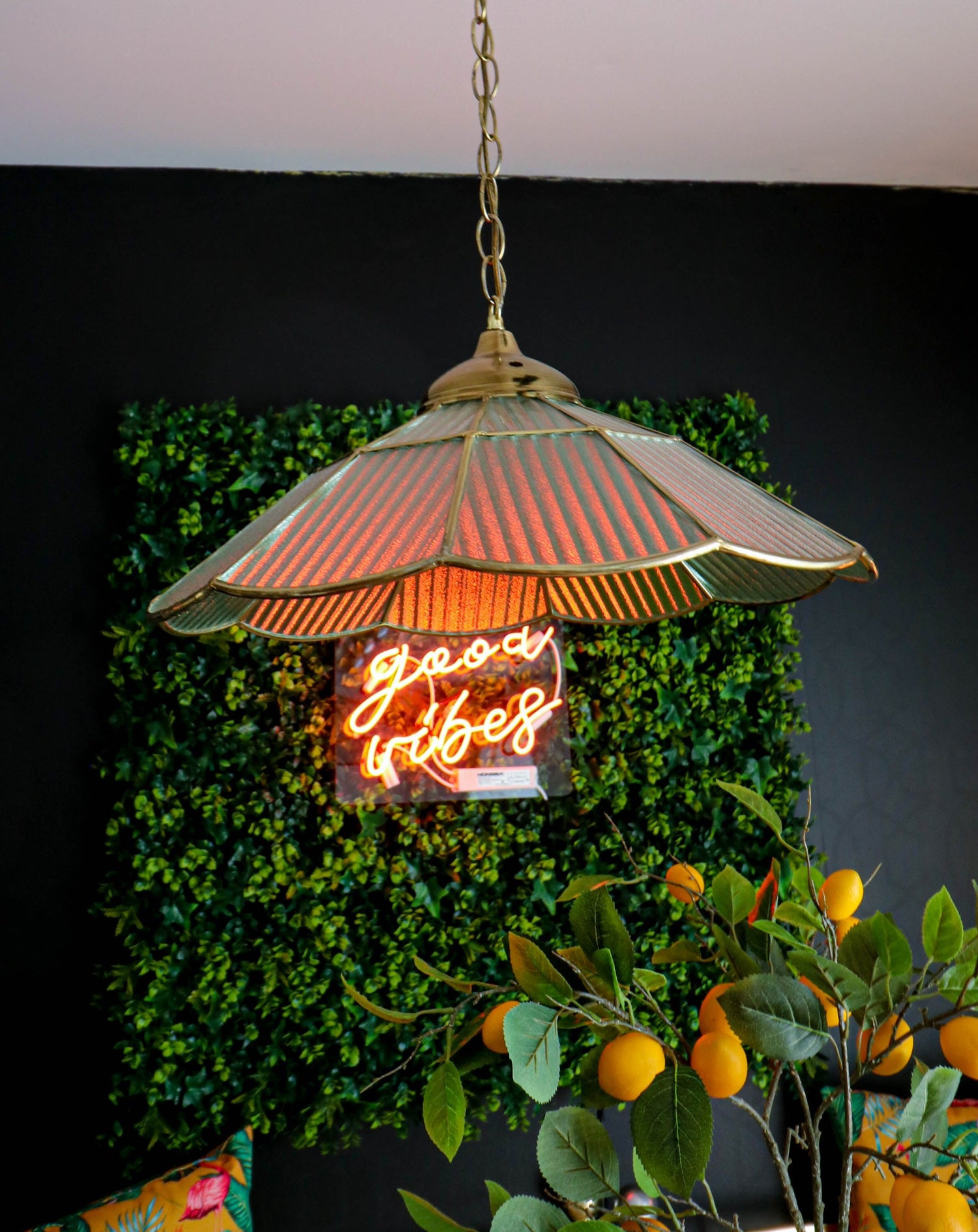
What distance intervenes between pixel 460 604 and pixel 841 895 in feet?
1.62

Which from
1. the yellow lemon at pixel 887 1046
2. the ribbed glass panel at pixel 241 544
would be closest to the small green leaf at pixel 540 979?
the yellow lemon at pixel 887 1046

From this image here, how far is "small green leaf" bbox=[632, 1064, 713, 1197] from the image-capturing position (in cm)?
56

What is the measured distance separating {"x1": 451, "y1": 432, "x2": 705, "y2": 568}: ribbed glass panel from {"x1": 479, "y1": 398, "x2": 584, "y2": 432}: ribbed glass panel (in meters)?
0.03

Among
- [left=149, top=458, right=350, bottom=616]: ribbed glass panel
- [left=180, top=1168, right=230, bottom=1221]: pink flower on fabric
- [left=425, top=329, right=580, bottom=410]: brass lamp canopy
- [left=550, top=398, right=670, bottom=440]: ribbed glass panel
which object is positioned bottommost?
[left=180, top=1168, right=230, bottom=1221]: pink flower on fabric

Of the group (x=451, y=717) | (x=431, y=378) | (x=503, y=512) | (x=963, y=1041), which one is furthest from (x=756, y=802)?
(x=431, y=378)

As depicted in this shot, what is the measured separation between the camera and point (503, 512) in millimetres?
661

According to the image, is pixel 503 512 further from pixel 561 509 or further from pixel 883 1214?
pixel 883 1214

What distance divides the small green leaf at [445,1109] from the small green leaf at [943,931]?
0.34 m

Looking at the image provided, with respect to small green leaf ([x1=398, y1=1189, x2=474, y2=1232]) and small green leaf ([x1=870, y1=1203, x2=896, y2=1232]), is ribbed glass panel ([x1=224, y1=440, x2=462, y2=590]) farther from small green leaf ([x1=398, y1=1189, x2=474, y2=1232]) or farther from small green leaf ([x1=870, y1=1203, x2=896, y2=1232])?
small green leaf ([x1=870, y1=1203, x2=896, y2=1232])

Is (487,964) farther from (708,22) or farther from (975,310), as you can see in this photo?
(975,310)

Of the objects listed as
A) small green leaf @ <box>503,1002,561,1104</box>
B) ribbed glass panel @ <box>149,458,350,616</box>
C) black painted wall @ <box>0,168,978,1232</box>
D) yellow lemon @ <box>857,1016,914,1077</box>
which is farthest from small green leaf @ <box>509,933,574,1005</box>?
black painted wall @ <box>0,168,978,1232</box>

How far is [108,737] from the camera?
8.63ft

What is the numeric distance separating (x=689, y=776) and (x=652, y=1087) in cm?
224

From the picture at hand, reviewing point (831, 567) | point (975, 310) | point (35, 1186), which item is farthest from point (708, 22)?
point (35, 1186)
